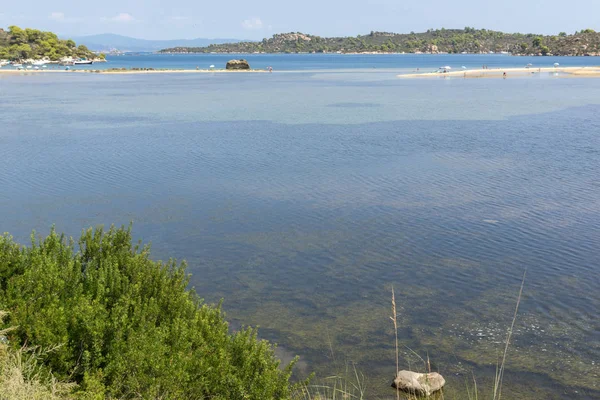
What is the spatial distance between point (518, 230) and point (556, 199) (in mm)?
4252

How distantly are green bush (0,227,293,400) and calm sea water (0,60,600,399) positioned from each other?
301 centimetres

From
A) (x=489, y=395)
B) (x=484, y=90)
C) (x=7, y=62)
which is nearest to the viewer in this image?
(x=489, y=395)

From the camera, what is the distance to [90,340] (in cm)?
721

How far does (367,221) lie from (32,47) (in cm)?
19424

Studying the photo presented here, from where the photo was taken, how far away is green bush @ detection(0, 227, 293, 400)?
672cm

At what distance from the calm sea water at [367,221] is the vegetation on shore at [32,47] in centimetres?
15221

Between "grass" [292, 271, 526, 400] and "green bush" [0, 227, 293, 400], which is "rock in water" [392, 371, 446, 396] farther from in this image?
"green bush" [0, 227, 293, 400]

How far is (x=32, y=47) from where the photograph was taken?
614 ft

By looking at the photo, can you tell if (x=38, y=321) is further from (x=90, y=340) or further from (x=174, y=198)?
(x=174, y=198)

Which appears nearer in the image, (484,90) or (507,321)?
(507,321)

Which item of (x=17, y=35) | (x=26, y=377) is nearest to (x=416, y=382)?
(x=26, y=377)

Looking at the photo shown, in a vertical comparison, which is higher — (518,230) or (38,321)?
(38,321)

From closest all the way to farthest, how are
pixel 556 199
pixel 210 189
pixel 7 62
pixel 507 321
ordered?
pixel 507 321
pixel 556 199
pixel 210 189
pixel 7 62

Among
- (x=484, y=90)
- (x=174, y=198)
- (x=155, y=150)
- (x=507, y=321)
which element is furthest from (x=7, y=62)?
(x=507, y=321)
